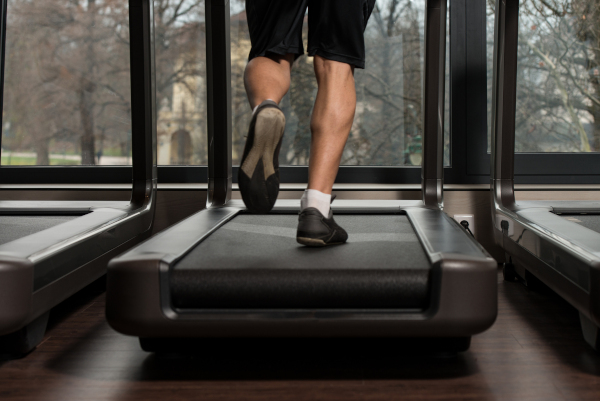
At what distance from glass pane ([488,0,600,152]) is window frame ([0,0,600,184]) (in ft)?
0.29

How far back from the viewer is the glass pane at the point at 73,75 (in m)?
2.50

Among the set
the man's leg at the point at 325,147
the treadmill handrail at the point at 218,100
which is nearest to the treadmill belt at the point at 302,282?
the man's leg at the point at 325,147

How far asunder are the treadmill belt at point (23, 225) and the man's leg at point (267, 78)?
2.37ft

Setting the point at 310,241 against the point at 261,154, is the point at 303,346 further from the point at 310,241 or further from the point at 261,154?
the point at 261,154

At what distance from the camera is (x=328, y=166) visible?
1223 mm

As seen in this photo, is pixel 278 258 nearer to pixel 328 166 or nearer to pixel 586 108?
pixel 328 166

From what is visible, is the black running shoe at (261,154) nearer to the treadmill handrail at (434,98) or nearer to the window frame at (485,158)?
the treadmill handrail at (434,98)

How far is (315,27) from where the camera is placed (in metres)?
1.30

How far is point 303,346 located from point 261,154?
1.42 ft

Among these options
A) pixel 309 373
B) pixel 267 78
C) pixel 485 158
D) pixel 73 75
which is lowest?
pixel 309 373

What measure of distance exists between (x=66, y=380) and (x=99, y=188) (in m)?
1.28

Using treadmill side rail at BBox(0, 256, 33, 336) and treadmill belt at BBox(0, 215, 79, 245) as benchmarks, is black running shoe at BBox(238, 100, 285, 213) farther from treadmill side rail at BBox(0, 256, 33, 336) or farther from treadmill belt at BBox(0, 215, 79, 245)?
treadmill belt at BBox(0, 215, 79, 245)

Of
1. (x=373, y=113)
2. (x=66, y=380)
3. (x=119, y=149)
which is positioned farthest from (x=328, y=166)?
(x=119, y=149)

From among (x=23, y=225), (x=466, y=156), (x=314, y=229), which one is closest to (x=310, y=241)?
(x=314, y=229)
